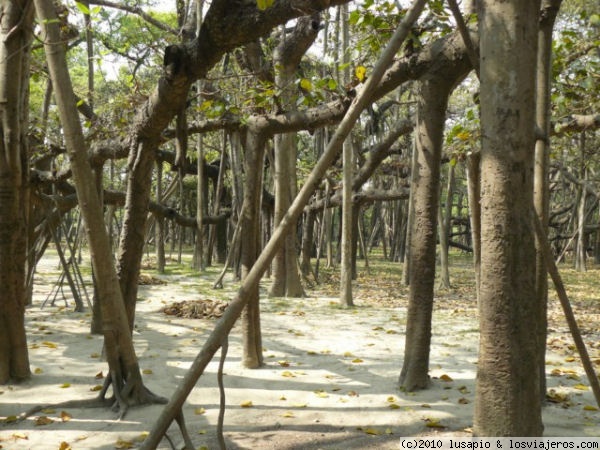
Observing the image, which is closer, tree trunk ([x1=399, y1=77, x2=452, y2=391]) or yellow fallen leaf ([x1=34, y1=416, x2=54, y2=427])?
yellow fallen leaf ([x1=34, y1=416, x2=54, y2=427])

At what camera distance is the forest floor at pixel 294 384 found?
3652 mm

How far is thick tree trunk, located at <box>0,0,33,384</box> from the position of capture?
180 inches

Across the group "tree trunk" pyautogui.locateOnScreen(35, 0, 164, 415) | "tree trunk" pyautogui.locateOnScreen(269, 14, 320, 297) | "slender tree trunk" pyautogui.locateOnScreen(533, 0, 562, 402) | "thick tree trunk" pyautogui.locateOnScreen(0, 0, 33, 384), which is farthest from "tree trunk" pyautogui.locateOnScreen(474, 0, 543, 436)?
"tree trunk" pyautogui.locateOnScreen(269, 14, 320, 297)

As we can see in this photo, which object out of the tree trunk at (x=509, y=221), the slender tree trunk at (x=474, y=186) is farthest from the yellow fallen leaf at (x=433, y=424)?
the slender tree trunk at (x=474, y=186)

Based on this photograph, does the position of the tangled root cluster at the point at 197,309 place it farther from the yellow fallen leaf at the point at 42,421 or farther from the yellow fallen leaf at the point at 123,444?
the yellow fallen leaf at the point at 123,444

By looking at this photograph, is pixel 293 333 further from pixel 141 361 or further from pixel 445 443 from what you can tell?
pixel 445 443

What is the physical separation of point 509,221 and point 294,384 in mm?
3029

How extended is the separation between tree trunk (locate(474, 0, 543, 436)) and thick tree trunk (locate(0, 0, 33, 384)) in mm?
3815

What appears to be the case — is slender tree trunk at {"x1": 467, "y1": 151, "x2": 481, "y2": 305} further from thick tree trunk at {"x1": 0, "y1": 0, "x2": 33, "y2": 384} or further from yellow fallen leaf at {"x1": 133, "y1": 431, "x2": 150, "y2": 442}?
thick tree trunk at {"x1": 0, "y1": 0, "x2": 33, "y2": 384}

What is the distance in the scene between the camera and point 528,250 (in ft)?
8.17

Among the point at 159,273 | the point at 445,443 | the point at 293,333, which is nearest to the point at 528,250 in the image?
the point at 445,443

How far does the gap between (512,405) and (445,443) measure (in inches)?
42.8

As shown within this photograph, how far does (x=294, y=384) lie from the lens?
16.2ft

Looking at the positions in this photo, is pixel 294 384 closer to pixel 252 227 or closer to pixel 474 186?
pixel 252 227
